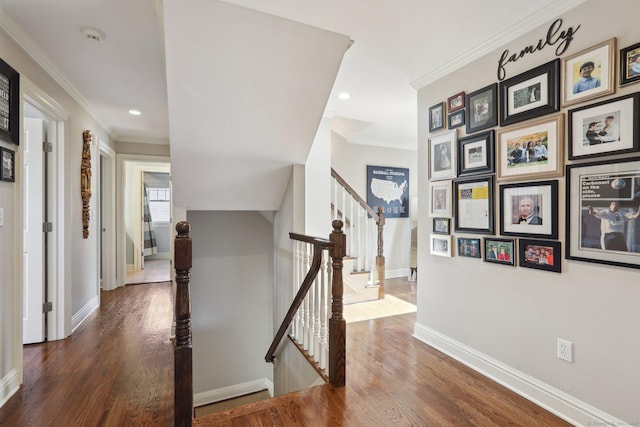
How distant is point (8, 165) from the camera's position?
1.99 m

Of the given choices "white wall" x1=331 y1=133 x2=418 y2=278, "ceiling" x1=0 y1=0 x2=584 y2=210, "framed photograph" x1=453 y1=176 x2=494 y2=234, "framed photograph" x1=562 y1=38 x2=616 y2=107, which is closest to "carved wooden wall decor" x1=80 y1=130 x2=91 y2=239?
"ceiling" x1=0 y1=0 x2=584 y2=210

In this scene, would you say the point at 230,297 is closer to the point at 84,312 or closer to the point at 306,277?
the point at 84,312

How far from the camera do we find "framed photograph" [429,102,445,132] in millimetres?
2629

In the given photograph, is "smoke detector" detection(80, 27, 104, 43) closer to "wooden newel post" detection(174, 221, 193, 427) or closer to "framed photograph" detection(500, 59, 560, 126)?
"wooden newel post" detection(174, 221, 193, 427)

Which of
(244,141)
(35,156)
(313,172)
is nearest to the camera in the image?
(244,141)

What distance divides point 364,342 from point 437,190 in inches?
60.4

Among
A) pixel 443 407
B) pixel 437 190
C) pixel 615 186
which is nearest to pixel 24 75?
pixel 437 190

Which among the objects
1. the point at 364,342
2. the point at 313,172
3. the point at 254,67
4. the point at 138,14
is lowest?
the point at 364,342

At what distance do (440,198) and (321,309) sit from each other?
4.56ft

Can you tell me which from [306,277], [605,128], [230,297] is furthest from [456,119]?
[230,297]

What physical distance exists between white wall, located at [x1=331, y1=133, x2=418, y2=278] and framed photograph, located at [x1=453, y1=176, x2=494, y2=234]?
298 centimetres

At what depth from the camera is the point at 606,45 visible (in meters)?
1.59

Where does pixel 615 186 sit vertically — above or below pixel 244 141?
below

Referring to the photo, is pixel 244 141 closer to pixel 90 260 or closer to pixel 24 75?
pixel 24 75
